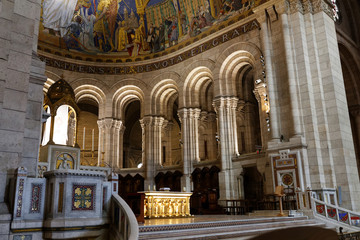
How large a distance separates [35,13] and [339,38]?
16.5m

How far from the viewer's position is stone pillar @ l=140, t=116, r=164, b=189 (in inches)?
750

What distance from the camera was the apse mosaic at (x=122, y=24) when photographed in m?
19.2

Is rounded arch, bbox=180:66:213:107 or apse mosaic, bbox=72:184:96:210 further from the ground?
rounded arch, bbox=180:66:213:107

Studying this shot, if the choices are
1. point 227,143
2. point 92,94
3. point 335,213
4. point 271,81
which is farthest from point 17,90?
point 92,94

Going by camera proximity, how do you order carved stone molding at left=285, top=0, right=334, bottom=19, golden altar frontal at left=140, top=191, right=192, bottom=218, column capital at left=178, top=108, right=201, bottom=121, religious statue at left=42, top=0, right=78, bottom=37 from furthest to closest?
religious statue at left=42, top=0, right=78, bottom=37 < column capital at left=178, top=108, right=201, bottom=121 < carved stone molding at left=285, top=0, right=334, bottom=19 < golden altar frontal at left=140, top=191, right=192, bottom=218

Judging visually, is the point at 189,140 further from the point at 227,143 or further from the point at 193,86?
the point at 193,86

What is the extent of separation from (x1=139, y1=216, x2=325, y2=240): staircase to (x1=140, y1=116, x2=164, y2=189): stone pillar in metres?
11.1

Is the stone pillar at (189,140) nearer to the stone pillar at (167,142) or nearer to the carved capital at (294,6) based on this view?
the stone pillar at (167,142)

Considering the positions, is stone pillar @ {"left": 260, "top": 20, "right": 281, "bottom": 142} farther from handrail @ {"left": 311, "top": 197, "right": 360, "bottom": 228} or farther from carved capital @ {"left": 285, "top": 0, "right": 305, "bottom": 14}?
handrail @ {"left": 311, "top": 197, "right": 360, "bottom": 228}

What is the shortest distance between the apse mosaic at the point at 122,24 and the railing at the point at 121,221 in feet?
45.0

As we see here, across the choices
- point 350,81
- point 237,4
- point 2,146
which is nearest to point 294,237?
point 2,146

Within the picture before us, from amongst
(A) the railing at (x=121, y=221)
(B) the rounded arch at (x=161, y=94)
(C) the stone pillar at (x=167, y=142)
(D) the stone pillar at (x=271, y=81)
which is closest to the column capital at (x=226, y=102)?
(D) the stone pillar at (x=271, y=81)

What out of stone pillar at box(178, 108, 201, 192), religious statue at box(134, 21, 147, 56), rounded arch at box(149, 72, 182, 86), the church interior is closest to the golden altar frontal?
the church interior

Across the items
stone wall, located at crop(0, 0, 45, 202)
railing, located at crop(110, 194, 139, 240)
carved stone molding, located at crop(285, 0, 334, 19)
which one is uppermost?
carved stone molding, located at crop(285, 0, 334, 19)
